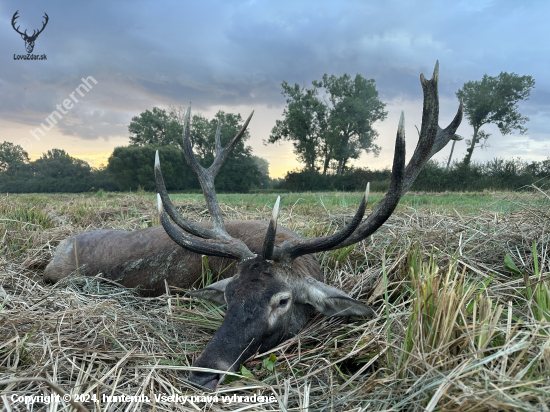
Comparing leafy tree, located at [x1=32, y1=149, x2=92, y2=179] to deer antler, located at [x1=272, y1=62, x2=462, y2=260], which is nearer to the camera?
deer antler, located at [x1=272, y1=62, x2=462, y2=260]

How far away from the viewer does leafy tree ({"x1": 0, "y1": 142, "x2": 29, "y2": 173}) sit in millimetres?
30381

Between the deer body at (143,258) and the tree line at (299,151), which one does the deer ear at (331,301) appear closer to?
the deer body at (143,258)

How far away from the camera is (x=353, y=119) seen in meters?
48.2

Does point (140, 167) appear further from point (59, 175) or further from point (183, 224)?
point (183, 224)

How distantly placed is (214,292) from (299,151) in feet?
161

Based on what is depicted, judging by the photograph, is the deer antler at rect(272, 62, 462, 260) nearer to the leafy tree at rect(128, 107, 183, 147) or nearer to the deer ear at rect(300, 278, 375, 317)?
the deer ear at rect(300, 278, 375, 317)

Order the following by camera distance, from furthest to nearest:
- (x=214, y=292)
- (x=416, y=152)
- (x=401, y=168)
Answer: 1. (x=214, y=292)
2. (x=416, y=152)
3. (x=401, y=168)

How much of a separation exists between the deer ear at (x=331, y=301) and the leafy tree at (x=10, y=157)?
36902mm

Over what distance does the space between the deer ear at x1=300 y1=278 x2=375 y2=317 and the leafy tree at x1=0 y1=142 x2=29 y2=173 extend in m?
36.9

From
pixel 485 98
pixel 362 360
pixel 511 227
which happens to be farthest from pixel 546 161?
pixel 362 360

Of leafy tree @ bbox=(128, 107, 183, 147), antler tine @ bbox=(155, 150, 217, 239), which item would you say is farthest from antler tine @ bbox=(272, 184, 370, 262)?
leafy tree @ bbox=(128, 107, 183, 147)

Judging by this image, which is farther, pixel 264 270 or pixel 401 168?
pixel 264 270

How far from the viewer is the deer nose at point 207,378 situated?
1868 millimetres

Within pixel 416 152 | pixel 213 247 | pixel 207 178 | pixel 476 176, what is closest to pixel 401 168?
pixel 416 152
